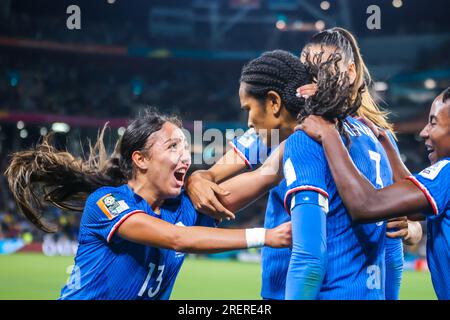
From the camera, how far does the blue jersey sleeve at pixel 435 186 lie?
9.05ft

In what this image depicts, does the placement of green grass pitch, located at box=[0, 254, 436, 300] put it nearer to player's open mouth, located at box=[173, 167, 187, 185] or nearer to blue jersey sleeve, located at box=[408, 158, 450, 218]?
player's open mouth, located at box=[173, 167, 187, 185]

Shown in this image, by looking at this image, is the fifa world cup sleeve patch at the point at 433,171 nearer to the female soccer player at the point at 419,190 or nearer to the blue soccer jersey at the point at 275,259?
Result: the female soccer player at the point at 419,190

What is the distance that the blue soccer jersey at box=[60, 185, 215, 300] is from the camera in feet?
11.3

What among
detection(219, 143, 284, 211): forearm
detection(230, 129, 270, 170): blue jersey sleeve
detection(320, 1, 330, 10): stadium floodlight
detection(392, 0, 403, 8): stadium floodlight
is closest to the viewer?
detection(219, 143, 284, 211): forearm

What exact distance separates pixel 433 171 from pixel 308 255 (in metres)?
0.84

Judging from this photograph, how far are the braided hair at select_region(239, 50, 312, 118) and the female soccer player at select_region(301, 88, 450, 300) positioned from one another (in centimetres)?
31

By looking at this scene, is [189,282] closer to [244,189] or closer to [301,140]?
[244,189]

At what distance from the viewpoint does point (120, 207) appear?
134 inches

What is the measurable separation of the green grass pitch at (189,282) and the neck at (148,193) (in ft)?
25.7

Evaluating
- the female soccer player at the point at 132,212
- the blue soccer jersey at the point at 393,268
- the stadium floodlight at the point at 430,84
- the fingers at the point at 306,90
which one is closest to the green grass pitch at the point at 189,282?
the female soccer player at the point at 132,212

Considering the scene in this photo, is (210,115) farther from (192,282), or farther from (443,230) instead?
(443,230)

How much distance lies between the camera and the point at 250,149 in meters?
3.95

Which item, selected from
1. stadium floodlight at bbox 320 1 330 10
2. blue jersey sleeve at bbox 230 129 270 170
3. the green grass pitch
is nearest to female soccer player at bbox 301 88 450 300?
blue jersey sleeve at bbox 230 129 270 170
